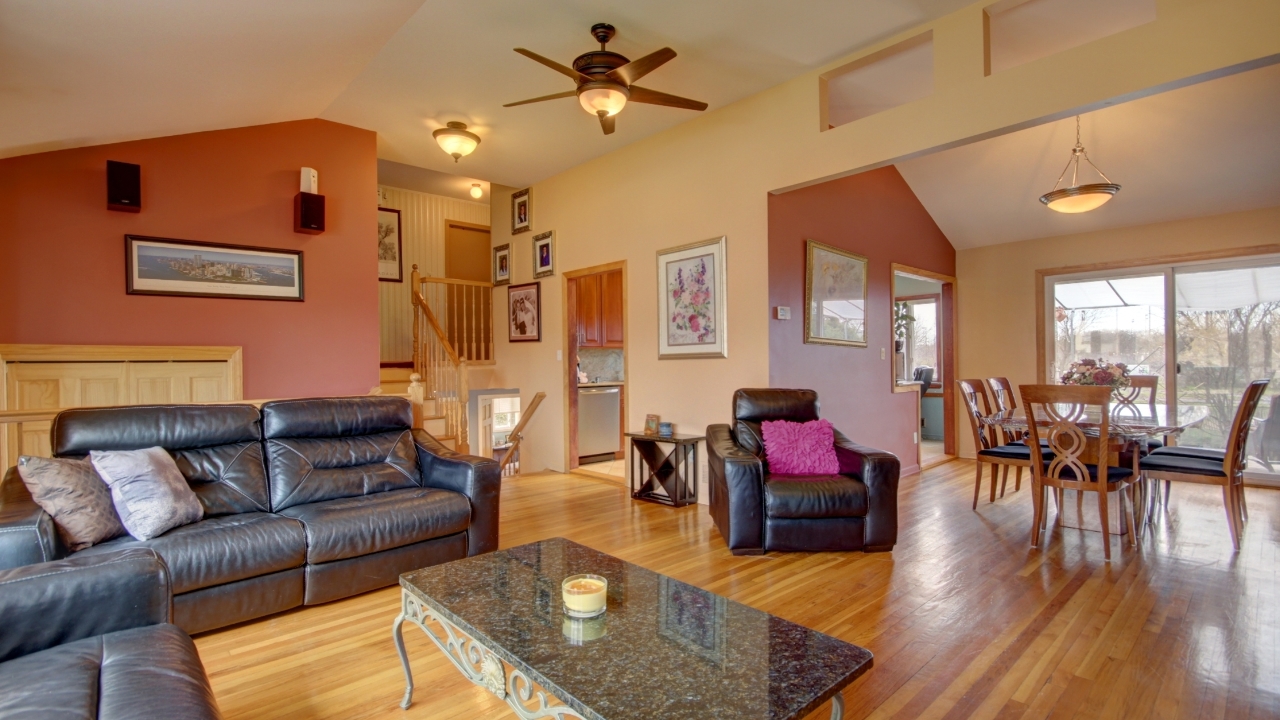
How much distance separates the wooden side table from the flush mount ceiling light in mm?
2720

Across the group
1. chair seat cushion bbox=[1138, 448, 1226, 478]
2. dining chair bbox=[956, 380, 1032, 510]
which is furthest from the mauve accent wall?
chair seat cushion bbox=[1138, 448, 1226, 478]

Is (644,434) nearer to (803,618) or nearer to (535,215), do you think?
(803,618)

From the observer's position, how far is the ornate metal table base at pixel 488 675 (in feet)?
4.44

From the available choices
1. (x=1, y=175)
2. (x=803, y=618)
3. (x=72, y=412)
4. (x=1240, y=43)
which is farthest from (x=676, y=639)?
(x=1, y=175)

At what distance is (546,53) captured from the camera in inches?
143

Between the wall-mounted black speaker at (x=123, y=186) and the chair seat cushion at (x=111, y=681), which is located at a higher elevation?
the wall-mounted black speaker at (x=123, y=186)

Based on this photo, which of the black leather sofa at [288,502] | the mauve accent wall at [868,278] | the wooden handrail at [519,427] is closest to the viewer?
the black leather sofa at [288,502]

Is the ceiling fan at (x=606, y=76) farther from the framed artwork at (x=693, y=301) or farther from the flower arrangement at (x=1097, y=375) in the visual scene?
the flower arrangement at (x=1097, y=375)

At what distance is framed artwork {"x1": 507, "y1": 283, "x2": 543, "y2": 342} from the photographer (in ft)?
20.4

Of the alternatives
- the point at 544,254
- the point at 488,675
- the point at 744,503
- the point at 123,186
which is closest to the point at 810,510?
the point at 744,503

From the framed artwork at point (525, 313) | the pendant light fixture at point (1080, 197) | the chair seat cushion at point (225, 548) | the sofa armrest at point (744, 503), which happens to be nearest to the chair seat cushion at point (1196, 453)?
the pendant light fixture at point (1080, 197)

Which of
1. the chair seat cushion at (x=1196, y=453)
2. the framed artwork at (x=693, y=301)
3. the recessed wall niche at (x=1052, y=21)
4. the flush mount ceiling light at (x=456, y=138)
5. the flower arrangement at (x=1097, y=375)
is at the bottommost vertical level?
the chair seat cushion at (x=1196, y=453)

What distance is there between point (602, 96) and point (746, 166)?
148cm

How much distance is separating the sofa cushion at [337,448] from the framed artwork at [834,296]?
3.01m
